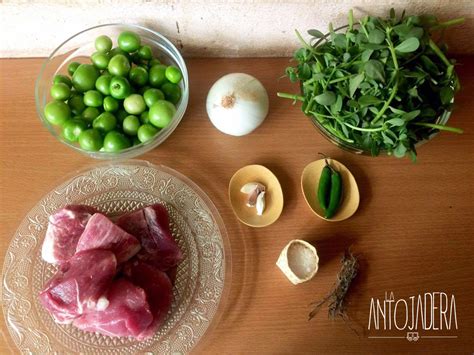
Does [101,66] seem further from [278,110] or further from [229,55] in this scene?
[278,110]

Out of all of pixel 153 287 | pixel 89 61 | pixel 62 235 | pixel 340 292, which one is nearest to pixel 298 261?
pixel 340 292

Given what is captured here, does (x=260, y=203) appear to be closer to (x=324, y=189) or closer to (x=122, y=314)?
(x=324, y=189)

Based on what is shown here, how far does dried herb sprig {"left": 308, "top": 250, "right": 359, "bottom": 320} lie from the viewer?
990 mm

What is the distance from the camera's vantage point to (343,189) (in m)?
1.08

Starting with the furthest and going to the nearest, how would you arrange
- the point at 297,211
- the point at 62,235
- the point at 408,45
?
the point at 297,211 → the point at 62,235 → the point at 408,45

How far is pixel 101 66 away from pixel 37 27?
0.66 feet

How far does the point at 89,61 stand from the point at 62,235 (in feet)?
1.57

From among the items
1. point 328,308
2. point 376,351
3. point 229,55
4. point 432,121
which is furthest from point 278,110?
point 376,351

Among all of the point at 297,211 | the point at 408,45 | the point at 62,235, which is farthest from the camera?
the point at 297,211

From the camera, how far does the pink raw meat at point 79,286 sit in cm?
89

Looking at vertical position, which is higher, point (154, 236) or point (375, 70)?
point (375, 70)

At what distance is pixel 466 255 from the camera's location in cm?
105

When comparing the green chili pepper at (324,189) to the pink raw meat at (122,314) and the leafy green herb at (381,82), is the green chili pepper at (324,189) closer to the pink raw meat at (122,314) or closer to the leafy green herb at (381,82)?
the leafy green herb at (381,82)

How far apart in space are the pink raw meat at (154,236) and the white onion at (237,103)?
268mm
